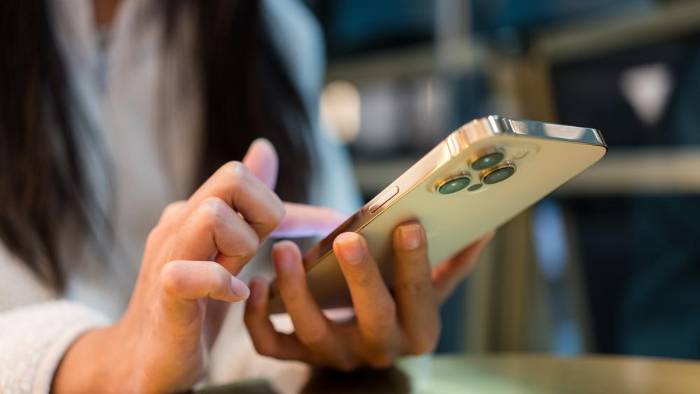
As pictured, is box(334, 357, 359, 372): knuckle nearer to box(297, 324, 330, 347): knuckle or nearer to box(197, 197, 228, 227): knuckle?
box(297, 324, 330, 347): knuckle

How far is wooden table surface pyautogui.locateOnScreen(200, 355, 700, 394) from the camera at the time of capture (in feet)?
1.14

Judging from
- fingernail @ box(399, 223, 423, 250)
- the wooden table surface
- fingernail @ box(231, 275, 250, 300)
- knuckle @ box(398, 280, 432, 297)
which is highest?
fingernail @ box(399, 223, 423, 250)

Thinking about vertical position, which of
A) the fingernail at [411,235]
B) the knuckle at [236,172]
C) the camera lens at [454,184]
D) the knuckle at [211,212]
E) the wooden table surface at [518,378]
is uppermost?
the knuckle at [236,172]

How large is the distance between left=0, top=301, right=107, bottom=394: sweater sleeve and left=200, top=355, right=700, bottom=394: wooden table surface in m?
0.08

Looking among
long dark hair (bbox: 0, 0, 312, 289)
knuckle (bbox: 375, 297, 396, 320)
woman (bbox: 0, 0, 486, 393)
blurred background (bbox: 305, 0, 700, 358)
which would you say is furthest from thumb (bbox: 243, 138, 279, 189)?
blurred background (bbox: 305, 0, 700, 358)

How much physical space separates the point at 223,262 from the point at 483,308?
730mm

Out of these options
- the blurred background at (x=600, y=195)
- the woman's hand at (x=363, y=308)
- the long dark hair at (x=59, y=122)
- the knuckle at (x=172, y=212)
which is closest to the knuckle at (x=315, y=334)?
the woman's hand at (x=363, y=308)

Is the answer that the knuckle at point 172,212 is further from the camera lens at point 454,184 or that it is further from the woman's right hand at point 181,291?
the camera lens at point 454,184

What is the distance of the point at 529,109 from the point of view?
0.98 meters

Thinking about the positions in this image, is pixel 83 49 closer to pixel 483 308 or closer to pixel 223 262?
pixel 223 262

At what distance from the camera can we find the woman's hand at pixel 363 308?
0.32 metres

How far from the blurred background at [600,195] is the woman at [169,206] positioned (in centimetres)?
35

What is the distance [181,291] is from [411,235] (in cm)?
12

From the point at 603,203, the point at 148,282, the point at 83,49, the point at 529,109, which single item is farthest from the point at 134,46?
the point at 603,203
